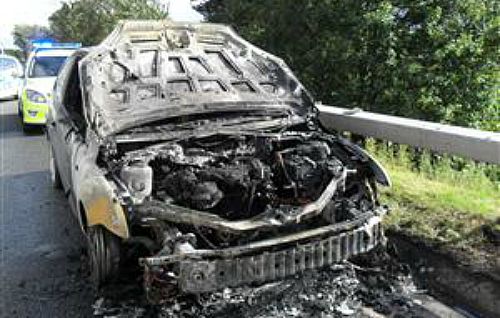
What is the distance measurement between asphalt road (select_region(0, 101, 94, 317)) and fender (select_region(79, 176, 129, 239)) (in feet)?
2.22

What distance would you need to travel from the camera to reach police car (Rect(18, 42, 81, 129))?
13141 mm

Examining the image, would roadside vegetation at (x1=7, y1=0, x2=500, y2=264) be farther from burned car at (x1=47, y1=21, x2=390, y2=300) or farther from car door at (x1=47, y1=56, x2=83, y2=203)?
car door at (x1=47, y1=56, x2=83, y2=203)

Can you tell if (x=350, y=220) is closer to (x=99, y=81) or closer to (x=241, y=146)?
(x=241, y=146)

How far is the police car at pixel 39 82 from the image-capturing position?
13.1 meters

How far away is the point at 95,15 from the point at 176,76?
31273mm

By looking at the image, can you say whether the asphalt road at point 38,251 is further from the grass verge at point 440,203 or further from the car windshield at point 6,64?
the car windshield at point 6,64

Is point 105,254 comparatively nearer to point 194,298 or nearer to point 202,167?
point 194,298

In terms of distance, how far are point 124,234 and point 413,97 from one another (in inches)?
360

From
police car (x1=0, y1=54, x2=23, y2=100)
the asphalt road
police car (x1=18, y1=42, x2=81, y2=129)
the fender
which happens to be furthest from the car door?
police car (x1=0, y1=54, x2=23, y2=100)

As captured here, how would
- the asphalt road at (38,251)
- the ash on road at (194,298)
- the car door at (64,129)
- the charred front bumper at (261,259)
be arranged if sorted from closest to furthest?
the charred front bumper at (261,259) → the ash on road at (194,298) → the asphalt road at (38,251) → the car door at (64,129)

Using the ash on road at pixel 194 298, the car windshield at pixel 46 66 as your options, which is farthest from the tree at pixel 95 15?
the ash on road at pixel 194 298

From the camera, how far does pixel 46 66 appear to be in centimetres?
1409

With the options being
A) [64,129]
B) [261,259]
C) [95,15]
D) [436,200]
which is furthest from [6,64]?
[261,259]

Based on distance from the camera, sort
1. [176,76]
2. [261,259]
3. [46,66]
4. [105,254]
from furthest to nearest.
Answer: [46,66]
[176,76]
[105,254]
[261,259]
